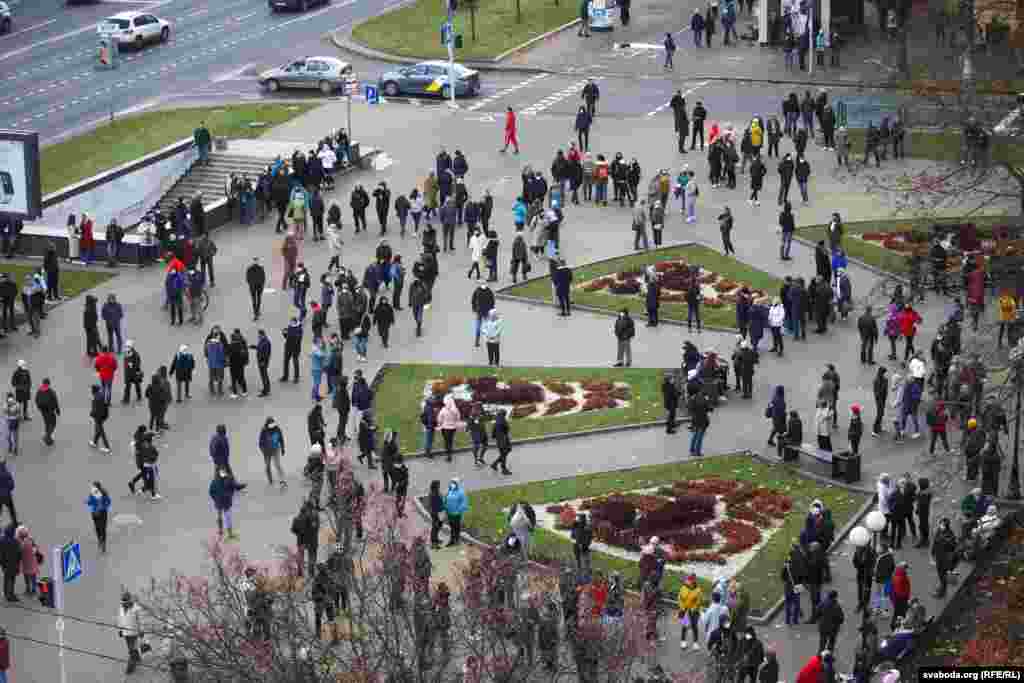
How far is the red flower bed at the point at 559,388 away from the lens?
46906mm

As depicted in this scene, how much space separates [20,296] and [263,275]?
22.8ft

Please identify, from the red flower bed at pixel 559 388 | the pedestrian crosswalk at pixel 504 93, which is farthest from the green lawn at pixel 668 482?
the pedestrian crosswalk at pixel 504 93

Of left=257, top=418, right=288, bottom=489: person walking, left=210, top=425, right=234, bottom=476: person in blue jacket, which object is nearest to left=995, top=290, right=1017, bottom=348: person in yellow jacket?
left=257, top=418, right=288, bottom=489: person walking

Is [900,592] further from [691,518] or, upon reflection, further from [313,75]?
[313,75]

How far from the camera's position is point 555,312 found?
52.0 m

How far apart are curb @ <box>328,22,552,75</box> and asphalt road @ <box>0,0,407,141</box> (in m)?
0.77

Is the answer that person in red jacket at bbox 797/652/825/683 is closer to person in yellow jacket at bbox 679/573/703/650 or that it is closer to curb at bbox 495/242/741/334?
person in yellow jacket at bbox 679/573/703/650

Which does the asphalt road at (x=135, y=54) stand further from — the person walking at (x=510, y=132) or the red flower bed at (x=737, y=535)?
the red flower bed at (x=737, y=535)

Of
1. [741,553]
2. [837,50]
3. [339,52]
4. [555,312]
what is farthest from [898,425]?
[339,52]

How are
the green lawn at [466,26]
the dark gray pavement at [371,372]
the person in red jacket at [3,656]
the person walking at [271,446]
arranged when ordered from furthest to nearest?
1. the green lawn at [466,26]
2. the person walking at [271,446]
3. the dark gray pavement at [371,372]
4. the person in red jacket at [3,656]

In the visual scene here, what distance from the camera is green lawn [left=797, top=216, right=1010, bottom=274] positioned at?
5384 centimetres

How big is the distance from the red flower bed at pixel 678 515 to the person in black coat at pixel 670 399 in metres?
3.71

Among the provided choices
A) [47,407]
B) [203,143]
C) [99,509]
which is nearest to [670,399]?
[99,509]

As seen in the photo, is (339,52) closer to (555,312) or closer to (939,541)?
(555,312)
